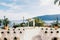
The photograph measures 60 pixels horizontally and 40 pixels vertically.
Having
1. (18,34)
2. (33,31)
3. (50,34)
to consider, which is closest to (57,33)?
(50,34)

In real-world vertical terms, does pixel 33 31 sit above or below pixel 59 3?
below

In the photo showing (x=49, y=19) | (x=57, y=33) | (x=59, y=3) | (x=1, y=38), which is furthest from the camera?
(x=49, y=19)

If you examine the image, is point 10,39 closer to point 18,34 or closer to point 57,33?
point 18,34

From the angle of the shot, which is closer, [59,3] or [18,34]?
[18,34]

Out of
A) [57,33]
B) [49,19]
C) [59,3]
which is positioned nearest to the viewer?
[57,33]

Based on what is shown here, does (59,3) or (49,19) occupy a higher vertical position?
(59,3)

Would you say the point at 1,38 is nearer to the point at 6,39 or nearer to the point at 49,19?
the point at 6,39

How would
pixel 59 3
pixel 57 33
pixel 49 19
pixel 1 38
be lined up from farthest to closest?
pixel 49 19 → pixel 59 3 → pixel 1 38 → pixel 57 33

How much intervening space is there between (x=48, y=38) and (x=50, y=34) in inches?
7.9

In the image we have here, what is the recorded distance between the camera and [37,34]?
5.80m

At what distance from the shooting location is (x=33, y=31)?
5902 mm

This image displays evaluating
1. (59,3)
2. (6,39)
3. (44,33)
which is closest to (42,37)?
(44,33)

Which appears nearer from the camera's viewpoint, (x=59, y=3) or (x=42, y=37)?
(x=42, y=37)

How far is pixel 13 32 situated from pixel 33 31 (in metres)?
0.58
